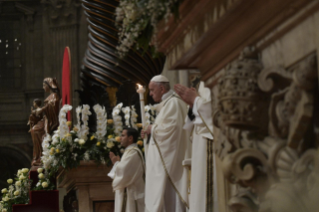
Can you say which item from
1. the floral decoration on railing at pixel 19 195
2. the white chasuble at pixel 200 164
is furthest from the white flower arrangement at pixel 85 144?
the white chasuble at pixel 200 164

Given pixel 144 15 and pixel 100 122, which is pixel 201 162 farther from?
pixel 100 122

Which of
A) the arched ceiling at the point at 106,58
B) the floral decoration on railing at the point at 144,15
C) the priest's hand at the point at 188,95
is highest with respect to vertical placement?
the arched ceiling at the point at 106,58

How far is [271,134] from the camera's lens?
5.13ft

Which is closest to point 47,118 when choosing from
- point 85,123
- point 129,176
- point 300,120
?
point 85,123

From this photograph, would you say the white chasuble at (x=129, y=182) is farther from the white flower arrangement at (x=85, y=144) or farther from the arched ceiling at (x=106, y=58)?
the arched ceiling at (x=106, y=58)

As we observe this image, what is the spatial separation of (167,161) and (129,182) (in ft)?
3.18

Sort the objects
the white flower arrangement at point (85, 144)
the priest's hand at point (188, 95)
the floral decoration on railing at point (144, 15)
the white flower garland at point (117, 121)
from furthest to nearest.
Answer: the white flower garland at point (117, 121) < the white flower arrangement at point (85, 144) < the priest's hand at point (188, 95) < the floral decoration on railing at point (144, 15)

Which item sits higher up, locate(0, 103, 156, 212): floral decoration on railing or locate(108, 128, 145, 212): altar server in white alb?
locate(0, 103, 156, 212): floral decoration on railing

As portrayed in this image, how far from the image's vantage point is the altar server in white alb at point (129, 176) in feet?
20.3

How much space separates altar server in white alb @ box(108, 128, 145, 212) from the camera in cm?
620

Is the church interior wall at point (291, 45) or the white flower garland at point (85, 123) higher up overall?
the white flower garland at point (85, 123)

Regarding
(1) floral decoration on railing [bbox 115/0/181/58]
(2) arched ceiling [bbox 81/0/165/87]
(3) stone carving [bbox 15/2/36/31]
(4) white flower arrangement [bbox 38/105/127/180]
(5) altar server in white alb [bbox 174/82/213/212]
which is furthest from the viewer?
(3) stone carving [bbox 15/2/36/31]

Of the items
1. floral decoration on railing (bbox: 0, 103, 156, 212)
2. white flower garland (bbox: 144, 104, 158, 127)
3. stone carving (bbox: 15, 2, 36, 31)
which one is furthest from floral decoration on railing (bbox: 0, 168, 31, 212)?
stone carving (bbox: 15, 2, 36, 31)

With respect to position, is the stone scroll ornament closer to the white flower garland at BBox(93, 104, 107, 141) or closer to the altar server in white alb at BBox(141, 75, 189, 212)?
the altar server in white alb at BBox(141, 75, 189, 212)
